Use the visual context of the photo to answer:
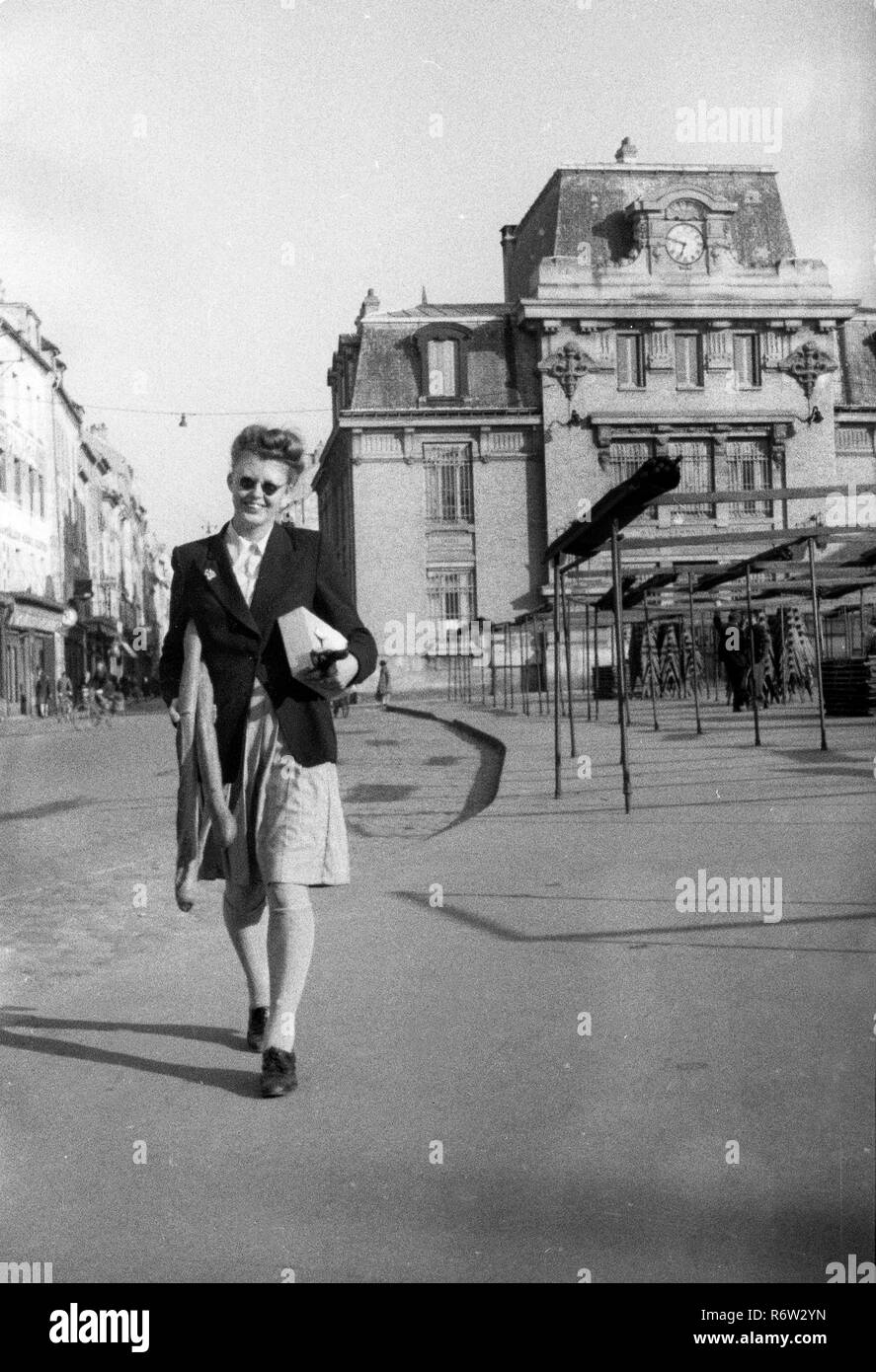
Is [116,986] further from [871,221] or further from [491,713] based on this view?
[491,713]

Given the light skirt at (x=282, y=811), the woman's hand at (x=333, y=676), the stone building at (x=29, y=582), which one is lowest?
the light skirt at (x=282, y=811)

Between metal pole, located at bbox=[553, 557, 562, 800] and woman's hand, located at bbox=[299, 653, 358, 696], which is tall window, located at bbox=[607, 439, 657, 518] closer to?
metal pole, located at bbox=[553, 557, 562, 800]

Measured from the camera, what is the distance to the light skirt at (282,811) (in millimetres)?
3926

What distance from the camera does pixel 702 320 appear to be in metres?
43.5

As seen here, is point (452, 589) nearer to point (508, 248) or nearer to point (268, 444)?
point (508, 248)

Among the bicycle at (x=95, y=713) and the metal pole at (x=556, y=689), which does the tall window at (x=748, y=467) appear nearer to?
the bicycle at (x=95, y=713)

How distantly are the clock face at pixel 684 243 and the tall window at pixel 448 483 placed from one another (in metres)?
7.99

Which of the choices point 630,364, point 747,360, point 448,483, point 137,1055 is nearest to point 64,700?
point 448,483

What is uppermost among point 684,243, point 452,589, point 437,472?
point 684,243

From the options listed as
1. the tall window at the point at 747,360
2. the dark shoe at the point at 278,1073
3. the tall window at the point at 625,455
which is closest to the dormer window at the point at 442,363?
the tall window at the point at 625,455

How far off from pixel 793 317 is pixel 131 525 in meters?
59.0

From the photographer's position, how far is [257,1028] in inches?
171

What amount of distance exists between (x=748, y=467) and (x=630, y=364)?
477 cm

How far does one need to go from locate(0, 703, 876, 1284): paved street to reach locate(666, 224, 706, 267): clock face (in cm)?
3641
